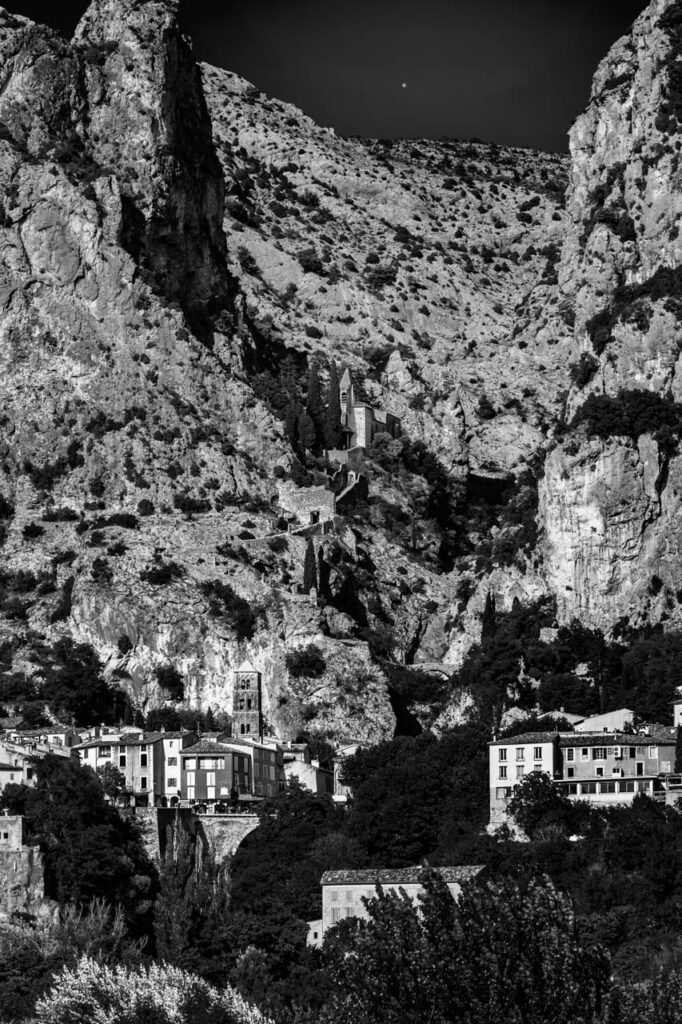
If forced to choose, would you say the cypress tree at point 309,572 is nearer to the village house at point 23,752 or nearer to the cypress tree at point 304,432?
the village house at point 23,752

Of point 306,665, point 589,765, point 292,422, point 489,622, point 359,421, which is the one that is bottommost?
point 589,765

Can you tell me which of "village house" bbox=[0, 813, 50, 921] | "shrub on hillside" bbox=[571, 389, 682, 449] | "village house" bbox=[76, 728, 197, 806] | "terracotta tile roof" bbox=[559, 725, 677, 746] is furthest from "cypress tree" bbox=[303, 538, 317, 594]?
"village house" bbox=[0, 813, 50, 921]

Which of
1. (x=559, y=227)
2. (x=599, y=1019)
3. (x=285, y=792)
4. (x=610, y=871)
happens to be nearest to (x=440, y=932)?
(x=599, y=1019)

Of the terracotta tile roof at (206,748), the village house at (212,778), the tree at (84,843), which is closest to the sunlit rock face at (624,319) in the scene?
the terracotta tile roof at (206,748)

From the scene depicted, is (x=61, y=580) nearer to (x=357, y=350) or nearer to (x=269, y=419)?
(x=269, y=419)

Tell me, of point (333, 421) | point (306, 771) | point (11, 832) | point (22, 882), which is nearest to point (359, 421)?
point (333, 421)

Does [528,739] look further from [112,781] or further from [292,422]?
[292,422]
